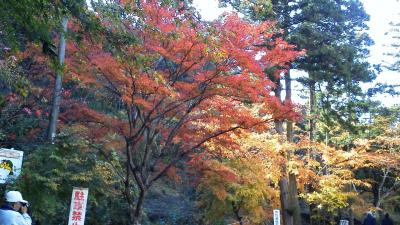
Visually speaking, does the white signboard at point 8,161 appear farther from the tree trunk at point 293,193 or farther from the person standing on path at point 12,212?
the tree trunk at point 293,193

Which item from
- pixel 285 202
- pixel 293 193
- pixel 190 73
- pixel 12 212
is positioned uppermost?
pixel 190 73

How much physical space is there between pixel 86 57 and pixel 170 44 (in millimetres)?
1965

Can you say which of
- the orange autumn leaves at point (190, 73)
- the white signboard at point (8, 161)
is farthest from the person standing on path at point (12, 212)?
the orange autumn leaves at point (190, 73)

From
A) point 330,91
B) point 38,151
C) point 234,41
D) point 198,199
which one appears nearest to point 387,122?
point 330,91

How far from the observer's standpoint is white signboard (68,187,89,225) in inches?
303

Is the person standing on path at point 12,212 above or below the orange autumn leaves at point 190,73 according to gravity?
below

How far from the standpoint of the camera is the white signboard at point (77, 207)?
7699 millimetres

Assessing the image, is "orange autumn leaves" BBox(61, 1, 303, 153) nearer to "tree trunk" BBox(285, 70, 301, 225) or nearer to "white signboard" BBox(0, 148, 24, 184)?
"white signboard" BBox(0, 148, 24, 184)

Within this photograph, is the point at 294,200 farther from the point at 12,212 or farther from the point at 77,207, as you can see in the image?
the point at 12,212

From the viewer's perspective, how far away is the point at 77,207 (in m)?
7.78

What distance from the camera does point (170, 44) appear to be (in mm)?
9859

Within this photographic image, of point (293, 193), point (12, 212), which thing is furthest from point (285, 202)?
point (12, 212)

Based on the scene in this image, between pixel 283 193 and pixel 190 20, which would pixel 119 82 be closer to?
pixel 190 20

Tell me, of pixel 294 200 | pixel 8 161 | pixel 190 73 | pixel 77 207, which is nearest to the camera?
pixel 8 161
